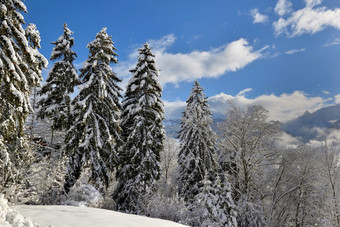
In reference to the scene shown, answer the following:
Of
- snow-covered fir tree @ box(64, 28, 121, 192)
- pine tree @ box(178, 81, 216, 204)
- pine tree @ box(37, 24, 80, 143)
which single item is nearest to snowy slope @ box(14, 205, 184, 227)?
snow-covered fir tree @ box(64, 28, 121, 192)

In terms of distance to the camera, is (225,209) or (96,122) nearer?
(225,209)

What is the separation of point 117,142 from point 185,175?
7349mm

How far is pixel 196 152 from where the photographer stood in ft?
71.6

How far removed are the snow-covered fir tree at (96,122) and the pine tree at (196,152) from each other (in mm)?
6326

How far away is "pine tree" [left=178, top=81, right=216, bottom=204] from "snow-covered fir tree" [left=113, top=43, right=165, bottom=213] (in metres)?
3.05

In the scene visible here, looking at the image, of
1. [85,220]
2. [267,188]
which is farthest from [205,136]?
[85,220]

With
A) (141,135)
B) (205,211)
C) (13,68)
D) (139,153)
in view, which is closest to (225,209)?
(205,211)

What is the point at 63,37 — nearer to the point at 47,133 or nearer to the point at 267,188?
the point at 47,133

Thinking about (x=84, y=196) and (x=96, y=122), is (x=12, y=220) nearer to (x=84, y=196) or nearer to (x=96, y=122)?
(x=84, y=196)

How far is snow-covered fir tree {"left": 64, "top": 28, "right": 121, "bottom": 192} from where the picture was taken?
54.0 ft

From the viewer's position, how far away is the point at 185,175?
2241cm

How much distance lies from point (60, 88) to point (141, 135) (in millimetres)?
7419

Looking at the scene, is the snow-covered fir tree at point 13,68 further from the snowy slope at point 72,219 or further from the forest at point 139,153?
the snowy slope at point 72,219

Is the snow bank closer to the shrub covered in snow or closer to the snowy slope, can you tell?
the snowy slope
